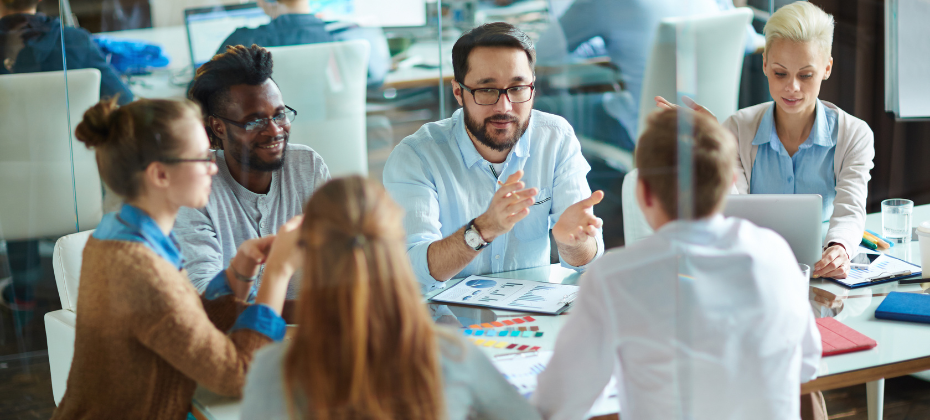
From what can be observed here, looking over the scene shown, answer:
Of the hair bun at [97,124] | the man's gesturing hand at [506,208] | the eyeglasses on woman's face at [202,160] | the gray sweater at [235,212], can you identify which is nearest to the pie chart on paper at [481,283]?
the man's gesturing hand at [506,208]

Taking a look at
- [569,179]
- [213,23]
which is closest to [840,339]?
[569,179]

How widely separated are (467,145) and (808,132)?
3.19ft

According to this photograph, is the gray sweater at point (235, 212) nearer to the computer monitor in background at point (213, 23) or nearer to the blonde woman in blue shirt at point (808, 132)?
the computer monitor in background at point (213, 23)

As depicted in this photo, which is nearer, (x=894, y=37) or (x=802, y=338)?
(x=802, y=338)

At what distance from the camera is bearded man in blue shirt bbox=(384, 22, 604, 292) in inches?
59.1

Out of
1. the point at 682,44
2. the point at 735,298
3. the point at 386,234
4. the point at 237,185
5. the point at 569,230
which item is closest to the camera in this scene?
the point at 386,234

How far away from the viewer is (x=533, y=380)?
1.07 metres

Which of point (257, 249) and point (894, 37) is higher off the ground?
point (894, 37)

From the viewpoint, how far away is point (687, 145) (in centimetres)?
102

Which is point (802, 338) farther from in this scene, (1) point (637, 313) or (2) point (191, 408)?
(2) point (191, 408)

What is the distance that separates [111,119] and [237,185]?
7.9 inches

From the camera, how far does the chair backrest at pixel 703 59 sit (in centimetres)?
136

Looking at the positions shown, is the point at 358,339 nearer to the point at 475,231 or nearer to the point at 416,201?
the point at 416,201

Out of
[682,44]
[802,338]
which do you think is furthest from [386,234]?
[682,44]
